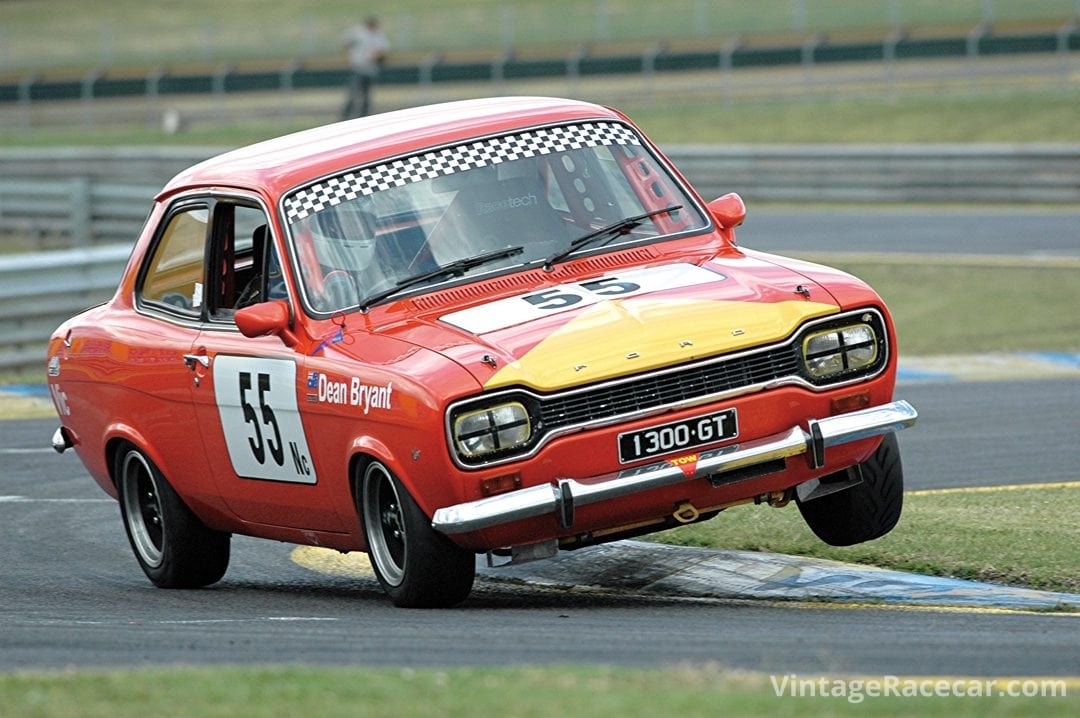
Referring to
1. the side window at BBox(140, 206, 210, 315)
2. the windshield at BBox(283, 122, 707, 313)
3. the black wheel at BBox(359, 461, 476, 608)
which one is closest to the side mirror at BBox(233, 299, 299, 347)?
the windshield at BBox(283, 122, 707, 313)

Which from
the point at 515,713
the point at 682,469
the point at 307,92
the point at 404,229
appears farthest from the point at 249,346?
the point at 307,92

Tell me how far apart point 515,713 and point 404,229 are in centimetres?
338

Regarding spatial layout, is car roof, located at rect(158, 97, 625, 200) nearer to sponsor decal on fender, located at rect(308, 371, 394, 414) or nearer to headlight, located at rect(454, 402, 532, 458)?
sponsor decal on fender, located at rect(308, 371, 394, 414)

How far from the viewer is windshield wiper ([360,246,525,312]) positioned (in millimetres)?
7508

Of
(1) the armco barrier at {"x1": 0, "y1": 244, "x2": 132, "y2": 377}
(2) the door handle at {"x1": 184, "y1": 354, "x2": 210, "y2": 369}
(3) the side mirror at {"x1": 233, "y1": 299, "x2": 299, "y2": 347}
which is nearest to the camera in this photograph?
(3) the side mirror at {"x1": 233, "y1": 299, "x2": 299, "y2": 347}

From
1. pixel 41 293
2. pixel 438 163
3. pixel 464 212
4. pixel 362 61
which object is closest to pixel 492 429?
pixel 464 212

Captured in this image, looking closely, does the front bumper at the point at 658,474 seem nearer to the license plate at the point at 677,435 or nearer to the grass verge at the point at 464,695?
the license plate at the point at 677,435

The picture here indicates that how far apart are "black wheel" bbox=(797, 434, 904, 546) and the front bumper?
50cm

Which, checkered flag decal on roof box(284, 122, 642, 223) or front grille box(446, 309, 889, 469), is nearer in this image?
front grille box(446, 309, 889, 469)

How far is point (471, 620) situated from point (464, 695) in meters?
1.86

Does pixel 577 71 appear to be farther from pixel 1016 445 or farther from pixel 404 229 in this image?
pixel 404 229

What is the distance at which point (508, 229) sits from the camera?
25.6 ft

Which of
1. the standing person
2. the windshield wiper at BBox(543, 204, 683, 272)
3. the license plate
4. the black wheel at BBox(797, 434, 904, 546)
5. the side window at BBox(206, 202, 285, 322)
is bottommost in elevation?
the standing person

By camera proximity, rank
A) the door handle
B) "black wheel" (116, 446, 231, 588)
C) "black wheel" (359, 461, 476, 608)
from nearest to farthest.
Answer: "black wheel" (359, 461, 476, 608) < the door handle < "black wheel" (116, 446, 231, 588)
